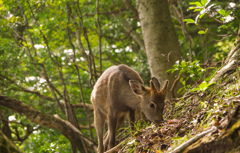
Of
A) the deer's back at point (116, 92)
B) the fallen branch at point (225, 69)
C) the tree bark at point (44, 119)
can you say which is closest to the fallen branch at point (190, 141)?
the fallen branch at point (225, 69)

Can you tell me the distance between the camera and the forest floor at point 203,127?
293 centimetres

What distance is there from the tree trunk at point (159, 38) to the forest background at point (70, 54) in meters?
0.02

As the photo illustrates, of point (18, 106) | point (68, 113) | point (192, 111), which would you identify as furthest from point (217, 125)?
point (68, 113)

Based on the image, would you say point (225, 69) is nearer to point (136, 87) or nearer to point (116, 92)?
point (136, 87)

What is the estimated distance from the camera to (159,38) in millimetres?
6910

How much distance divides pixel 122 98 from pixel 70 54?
675 cm

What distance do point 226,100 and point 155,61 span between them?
3.54 metres

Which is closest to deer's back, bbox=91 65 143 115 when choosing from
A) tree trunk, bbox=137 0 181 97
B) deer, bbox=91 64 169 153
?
deer, bbox=91 64 169 153

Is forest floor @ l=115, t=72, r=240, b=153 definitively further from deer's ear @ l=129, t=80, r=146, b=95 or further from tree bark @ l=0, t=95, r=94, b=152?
tree bark @ l=0, t=95, r=94, b=152

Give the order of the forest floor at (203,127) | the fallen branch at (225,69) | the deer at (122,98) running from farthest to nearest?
the deer at (122,98)
the fallen branch at (225,69)
the forest floor at (203,127)

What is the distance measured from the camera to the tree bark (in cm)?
686

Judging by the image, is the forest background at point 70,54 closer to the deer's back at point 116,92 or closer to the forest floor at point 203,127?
the forest floor at point 203,127

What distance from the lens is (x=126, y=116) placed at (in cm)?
687

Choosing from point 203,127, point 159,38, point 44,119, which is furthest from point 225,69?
point 44,119
